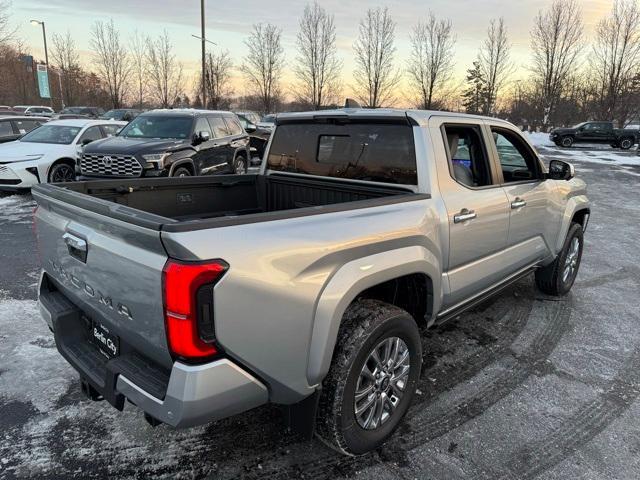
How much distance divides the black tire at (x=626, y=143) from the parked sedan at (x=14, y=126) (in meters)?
32.5

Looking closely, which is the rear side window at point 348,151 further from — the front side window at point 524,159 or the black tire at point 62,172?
the black tire at point 62,172

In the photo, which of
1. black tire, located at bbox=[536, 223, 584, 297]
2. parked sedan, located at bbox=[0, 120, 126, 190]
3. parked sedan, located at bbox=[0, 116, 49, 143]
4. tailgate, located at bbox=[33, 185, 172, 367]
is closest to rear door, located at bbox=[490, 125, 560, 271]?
black tire, located at bbox=[536, 223, 584, 297]

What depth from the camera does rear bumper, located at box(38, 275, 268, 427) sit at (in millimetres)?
1860

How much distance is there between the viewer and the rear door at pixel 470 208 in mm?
3121

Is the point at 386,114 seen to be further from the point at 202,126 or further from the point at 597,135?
the point at 597,135

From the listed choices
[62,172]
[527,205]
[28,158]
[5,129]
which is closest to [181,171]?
[62,172]

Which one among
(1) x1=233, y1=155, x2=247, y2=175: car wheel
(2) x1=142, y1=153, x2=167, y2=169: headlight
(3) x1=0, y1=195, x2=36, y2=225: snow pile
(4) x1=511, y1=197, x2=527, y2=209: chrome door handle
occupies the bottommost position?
(3) x1=0, y1=195, x2=36, y2=225: snow pile

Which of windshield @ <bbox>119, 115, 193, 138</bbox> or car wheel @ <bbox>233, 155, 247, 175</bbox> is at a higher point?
windshield @ <bbox>119, 115, 193, 138</bbox>

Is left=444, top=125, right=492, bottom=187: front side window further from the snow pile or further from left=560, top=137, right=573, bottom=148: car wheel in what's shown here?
left=560, top=137, right=573, bottom=148: car wheel

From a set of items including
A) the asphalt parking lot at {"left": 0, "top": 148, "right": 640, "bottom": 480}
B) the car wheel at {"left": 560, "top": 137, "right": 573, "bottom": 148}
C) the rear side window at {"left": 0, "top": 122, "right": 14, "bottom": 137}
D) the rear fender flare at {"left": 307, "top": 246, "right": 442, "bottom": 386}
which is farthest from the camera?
the car wheel at {"left": 560, "top": 137, "right": 573, "bottom": 148}

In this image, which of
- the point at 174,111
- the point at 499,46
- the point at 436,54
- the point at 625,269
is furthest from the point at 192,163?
the point at 499,46

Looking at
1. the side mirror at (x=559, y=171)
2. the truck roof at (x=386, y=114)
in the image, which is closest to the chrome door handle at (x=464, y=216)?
the truck roof at (x=386, y=114)

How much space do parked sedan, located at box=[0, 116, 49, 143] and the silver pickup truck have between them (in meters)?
10.9

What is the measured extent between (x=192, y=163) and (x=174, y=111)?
1.79 meters
